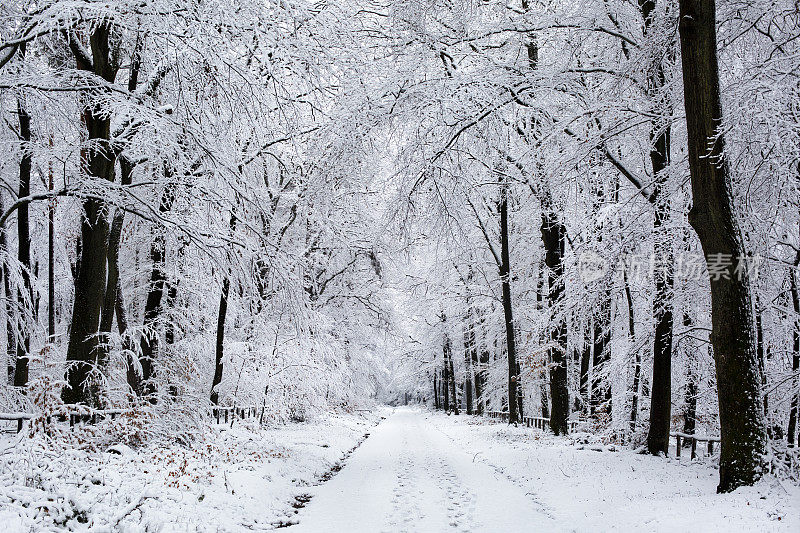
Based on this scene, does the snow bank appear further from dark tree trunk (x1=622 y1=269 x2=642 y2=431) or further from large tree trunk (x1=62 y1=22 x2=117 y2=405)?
large tree trunk (x1=62 y1=22 x2=117 y2=405)

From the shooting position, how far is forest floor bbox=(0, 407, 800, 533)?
533 cm

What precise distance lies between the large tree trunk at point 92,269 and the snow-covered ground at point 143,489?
1299mm

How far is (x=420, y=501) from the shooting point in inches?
297

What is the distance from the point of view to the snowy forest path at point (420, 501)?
6.23 m

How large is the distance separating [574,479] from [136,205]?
8485mm

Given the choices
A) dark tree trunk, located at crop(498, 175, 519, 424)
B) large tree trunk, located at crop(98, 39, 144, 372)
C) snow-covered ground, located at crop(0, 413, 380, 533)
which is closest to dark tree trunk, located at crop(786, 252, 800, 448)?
snow-covered ground, located at crop(0, 413, 380, 533)

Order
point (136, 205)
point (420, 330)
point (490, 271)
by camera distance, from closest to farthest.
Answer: point (136, 205), point (490, 271), point (420, 330)

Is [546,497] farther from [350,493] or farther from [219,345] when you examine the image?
[219,345]

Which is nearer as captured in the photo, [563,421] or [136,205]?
[136,205]

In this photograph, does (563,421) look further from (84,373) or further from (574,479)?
(84,373)

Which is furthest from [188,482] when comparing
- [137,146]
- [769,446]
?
[769,446]

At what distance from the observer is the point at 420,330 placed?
135 feet

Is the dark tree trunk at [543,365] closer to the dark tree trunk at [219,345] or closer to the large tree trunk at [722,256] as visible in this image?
the large tree trunk at [722,256]

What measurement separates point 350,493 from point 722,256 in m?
→ 6.67
